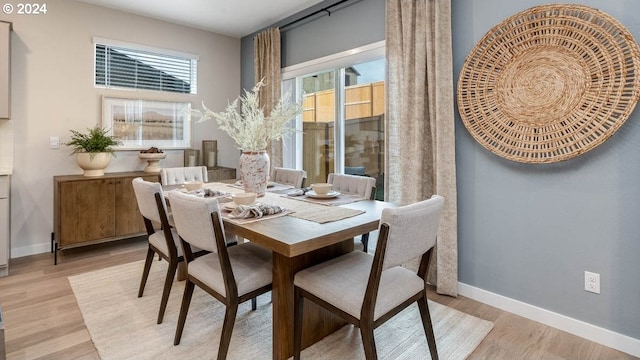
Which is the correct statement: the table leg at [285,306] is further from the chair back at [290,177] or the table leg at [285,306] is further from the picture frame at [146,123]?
the picture frame at [146,123]

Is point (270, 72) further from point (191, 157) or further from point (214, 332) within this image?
point (214, 332)

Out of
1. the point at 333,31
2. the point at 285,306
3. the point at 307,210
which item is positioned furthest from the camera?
the point at 333,31

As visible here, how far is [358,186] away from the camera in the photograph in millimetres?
2656

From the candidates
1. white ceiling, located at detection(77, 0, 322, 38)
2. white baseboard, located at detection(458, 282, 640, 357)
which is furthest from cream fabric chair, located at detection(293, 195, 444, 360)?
white ceiling, located at detection(77, 0, 322, 38)

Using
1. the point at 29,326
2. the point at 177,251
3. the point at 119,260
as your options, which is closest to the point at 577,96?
the point at 177,251

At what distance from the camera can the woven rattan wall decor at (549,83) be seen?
192cm

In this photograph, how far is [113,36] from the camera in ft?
12.8

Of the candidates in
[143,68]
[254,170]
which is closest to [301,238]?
[254,170]

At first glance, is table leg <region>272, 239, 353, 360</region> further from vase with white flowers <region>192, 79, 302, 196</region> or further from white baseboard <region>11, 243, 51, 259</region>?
white baseboard <region>11, 243, 51, 259</region>

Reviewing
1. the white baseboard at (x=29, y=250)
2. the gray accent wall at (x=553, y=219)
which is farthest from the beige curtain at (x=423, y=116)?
the white baseboard at (x=29, y=250)

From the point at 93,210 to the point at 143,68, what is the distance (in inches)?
70.5

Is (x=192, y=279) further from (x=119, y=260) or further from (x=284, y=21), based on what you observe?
(x=284, y=21)

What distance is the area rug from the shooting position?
1.92 meters

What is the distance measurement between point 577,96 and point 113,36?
439 cm
